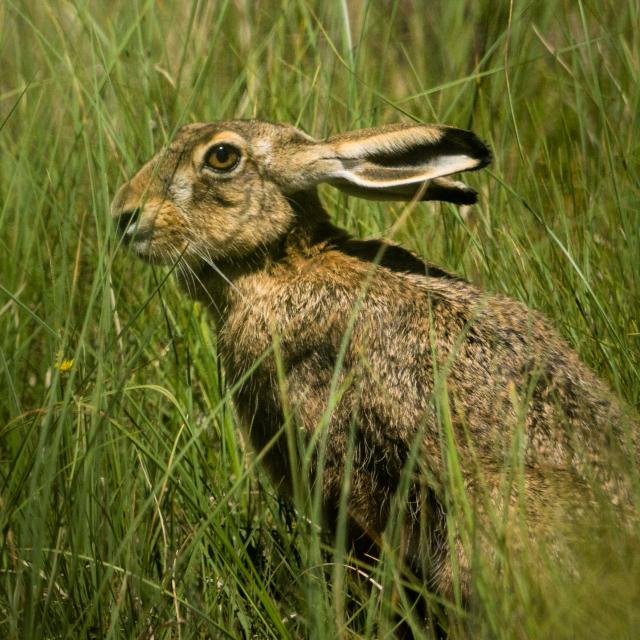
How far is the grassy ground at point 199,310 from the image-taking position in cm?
289

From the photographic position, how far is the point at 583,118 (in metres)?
4.29

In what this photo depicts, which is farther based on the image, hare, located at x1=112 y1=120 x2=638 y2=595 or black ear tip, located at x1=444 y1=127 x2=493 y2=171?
black ear tip, located at x1=444 y1=127 x2=493 y2=171

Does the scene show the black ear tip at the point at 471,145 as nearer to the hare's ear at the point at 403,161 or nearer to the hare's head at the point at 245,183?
the hare's ear at the point at 403,161

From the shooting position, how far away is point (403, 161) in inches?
152

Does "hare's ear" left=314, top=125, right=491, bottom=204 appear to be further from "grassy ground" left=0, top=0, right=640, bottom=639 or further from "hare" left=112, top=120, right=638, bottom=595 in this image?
"grassy ground" left=0, top=0, right=640, bottom=639

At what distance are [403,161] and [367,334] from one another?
60cm

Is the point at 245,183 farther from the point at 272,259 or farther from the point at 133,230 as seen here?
the point at 133,230

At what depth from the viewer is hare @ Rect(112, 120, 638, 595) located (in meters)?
3.46

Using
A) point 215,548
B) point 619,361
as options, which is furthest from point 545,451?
point 215,548

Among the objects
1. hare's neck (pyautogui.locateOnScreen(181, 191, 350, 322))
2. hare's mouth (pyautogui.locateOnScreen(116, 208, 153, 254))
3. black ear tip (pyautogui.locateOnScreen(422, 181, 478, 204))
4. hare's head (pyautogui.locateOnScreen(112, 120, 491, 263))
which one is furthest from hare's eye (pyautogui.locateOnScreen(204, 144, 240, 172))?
black ear tip (pyautogui.locateOnScreen(422, 181, 478, 204))

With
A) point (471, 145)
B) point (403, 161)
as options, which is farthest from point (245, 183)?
point (471, 145)

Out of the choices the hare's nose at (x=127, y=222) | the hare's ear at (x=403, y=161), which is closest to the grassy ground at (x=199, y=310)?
the hare's nose at (x=127, y=222)

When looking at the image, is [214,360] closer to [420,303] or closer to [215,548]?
[420,303]

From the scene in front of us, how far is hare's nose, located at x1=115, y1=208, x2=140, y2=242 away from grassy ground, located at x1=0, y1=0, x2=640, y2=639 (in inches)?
4.0
